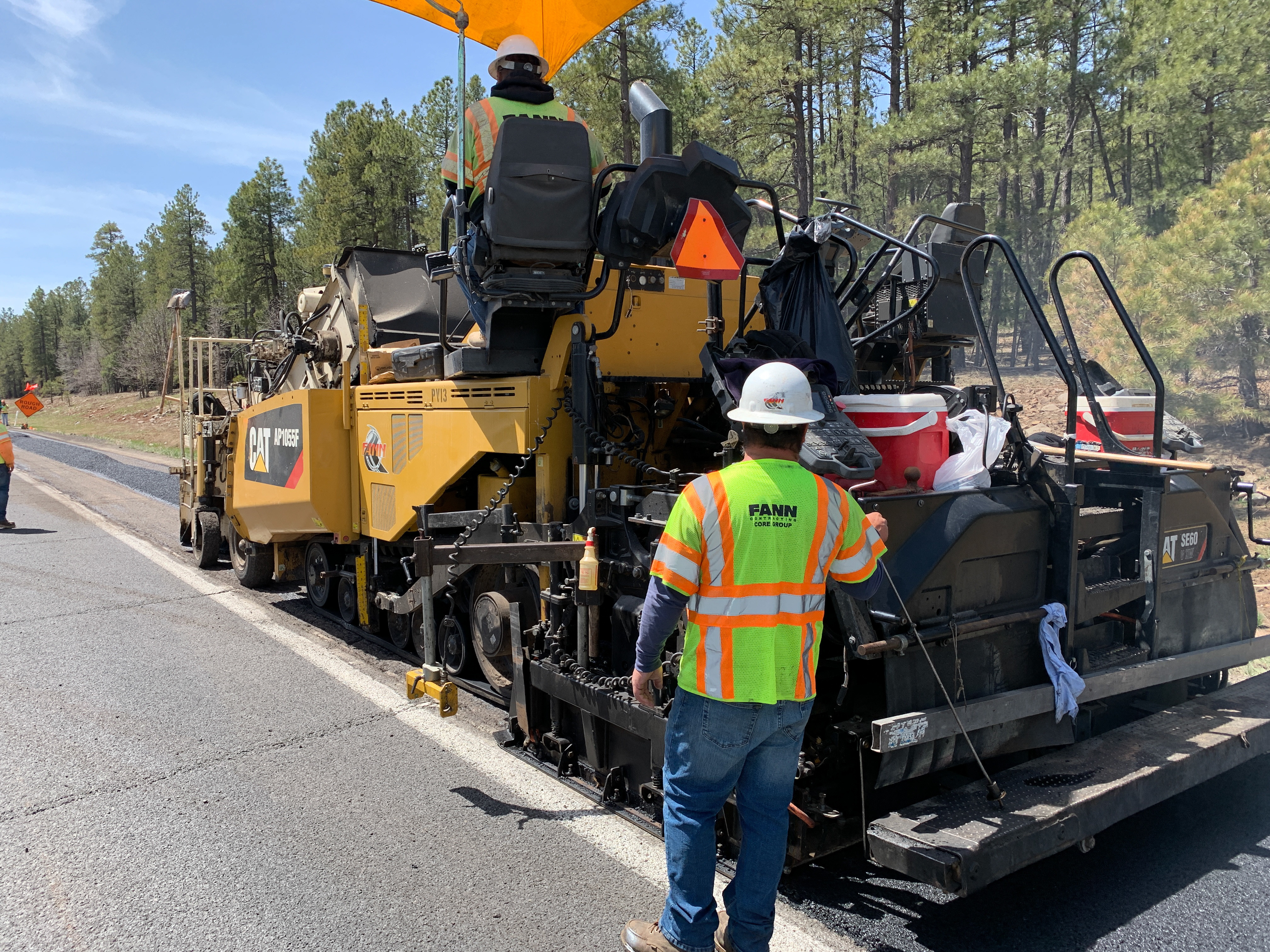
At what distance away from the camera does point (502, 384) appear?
4.96m

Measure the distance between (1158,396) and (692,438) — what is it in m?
2.31

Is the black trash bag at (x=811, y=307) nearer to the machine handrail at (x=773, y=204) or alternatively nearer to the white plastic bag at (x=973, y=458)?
the machine handrail at (x=773, y=204)

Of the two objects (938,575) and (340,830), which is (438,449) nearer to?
(340,830)

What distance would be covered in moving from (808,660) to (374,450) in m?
4.41

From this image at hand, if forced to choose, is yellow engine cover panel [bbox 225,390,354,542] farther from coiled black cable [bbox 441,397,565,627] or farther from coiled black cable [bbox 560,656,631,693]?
coiled black cable [bbox 560,656,631,693]

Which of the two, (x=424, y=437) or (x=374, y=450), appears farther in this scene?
(x=374, y=450)

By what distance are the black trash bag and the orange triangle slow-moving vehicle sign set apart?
0.27 meters

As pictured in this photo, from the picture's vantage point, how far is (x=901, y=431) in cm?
374

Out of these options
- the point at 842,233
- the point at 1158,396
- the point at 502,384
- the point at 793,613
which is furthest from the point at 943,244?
the point at 793,613

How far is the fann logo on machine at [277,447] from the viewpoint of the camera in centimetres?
686

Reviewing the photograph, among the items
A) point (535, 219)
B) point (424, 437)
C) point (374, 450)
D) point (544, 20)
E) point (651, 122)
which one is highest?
point (544, 20)

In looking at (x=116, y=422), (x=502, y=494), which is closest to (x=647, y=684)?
(x=502, y=494)

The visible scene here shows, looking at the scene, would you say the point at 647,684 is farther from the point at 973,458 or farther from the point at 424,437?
the point at 424,437

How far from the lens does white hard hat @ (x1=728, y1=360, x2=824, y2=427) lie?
2688mm
